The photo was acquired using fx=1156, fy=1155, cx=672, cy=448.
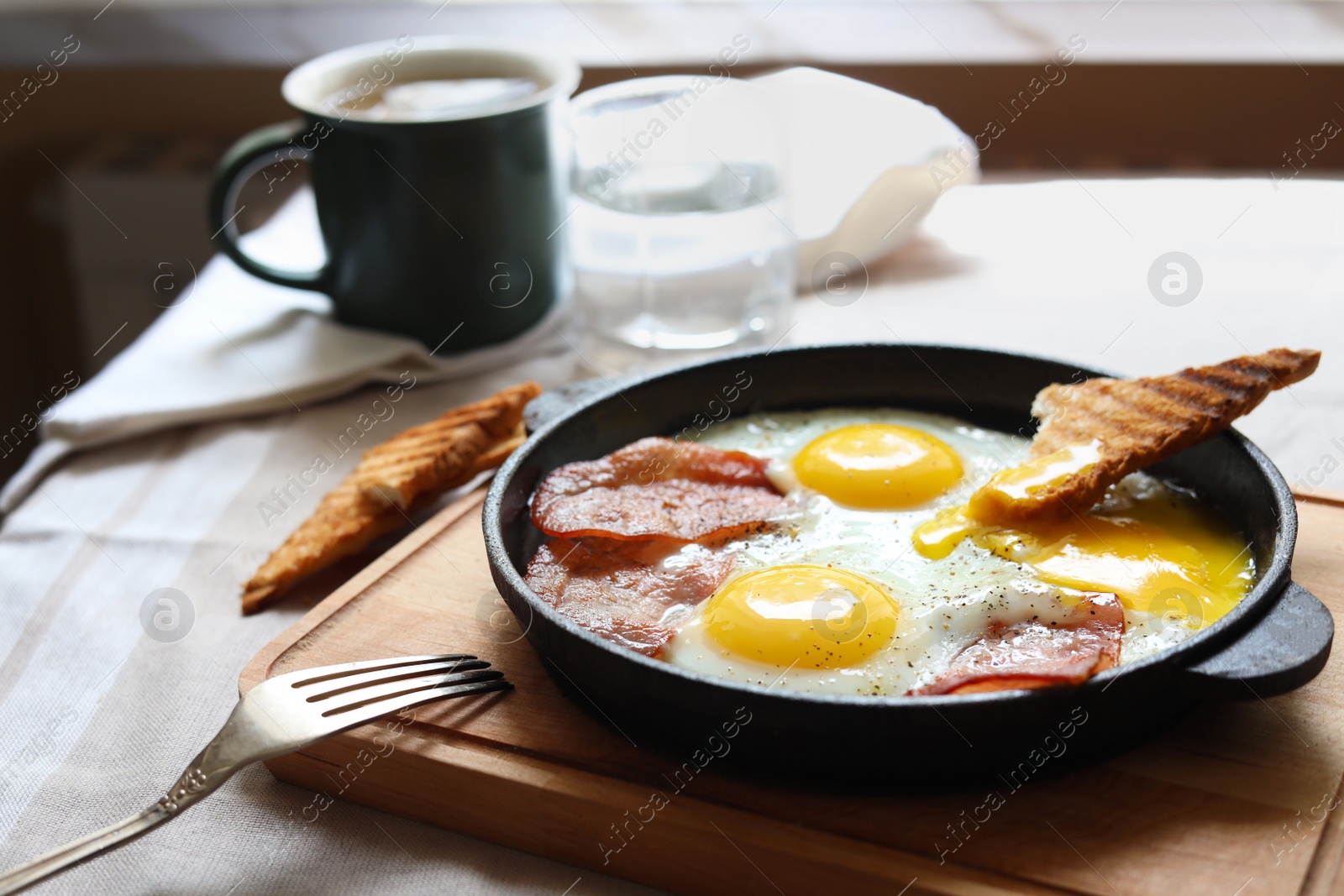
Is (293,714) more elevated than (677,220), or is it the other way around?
(677,220)

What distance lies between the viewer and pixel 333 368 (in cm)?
241

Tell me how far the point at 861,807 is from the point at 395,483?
954 mm

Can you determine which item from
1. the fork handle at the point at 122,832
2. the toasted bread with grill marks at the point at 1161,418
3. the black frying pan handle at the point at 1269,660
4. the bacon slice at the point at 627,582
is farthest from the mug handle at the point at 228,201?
the black frying pan handle at the point at 1269,660

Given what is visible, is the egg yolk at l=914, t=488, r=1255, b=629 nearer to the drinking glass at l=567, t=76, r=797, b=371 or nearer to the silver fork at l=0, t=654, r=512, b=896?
the silver fork at l=0, t=654, r=512, b=896

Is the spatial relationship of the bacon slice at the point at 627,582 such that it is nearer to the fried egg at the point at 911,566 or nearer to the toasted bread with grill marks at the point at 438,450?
the fried egg at the point at 911,566

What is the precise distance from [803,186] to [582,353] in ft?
2.50

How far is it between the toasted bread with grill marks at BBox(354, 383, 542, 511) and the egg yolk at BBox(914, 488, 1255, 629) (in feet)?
2.58

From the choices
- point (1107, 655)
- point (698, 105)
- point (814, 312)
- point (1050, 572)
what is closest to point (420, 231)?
point (698, 105)

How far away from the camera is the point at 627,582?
158 cm

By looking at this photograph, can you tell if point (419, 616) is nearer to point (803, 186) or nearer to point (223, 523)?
point (223, 523)

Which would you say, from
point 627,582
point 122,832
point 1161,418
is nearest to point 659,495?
point 627,582

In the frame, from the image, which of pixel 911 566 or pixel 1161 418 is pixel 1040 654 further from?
pixel 1161 418

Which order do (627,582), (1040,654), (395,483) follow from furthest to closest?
(395,483)
(627,582)
(1040,654)

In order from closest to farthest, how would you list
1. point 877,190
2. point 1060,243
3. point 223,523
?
1. point 223,523
2. point 877,190
3. point 1060,243
